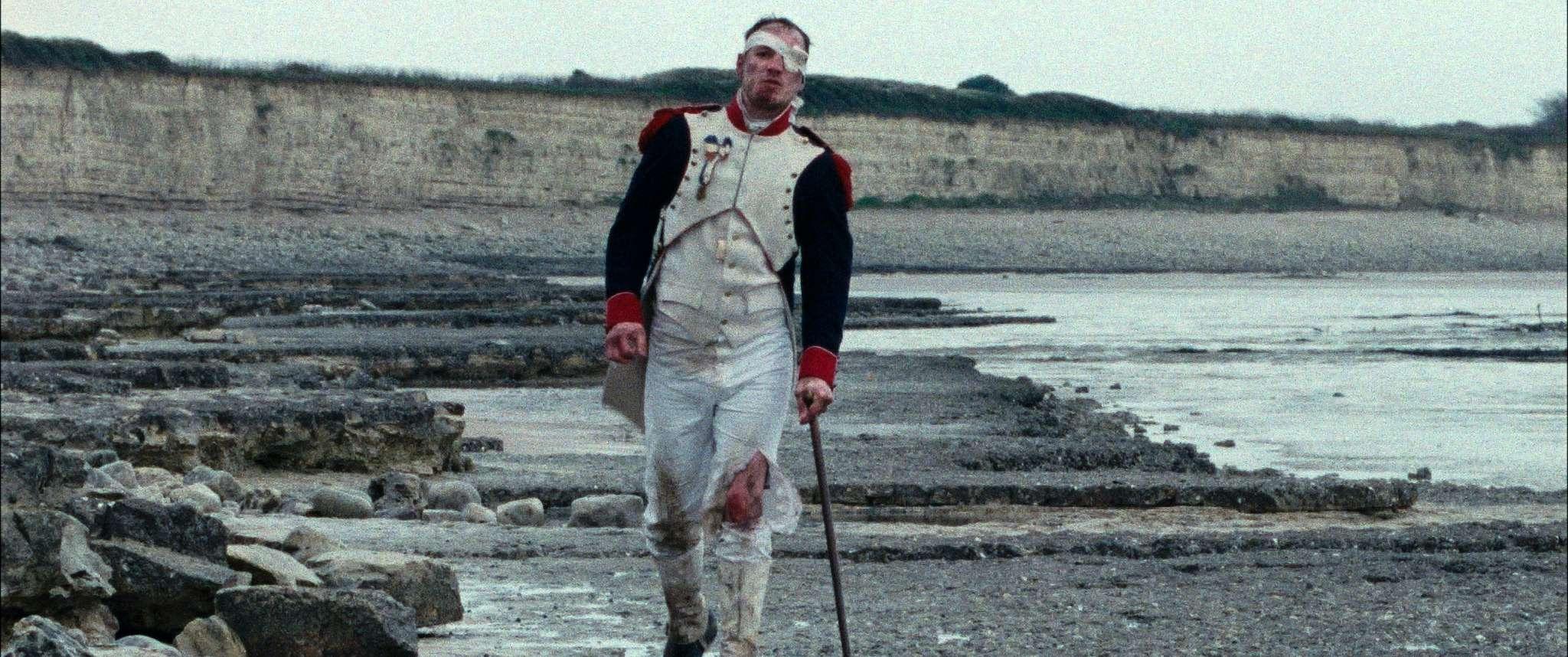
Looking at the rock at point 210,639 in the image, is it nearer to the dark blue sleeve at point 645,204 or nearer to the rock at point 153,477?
the dark blue sleeve at point 645,204

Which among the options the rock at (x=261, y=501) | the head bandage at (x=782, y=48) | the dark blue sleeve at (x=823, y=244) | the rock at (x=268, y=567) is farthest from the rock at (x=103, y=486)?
the head bandage at (x=782, y=48)

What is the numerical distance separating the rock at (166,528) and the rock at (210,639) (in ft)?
1.35

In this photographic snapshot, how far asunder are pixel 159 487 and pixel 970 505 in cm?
387

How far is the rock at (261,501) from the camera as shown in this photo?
9008mm

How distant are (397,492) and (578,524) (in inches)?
47.6

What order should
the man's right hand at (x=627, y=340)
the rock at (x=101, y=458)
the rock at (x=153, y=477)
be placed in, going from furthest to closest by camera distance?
the rock at (x=101, y=458) → the rock at (x=153, y=477) → the man's right hand at (x=627, y=340)

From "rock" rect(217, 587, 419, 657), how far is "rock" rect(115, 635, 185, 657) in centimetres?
20

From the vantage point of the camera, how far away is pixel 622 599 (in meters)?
6.97

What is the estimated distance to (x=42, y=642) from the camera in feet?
14.6

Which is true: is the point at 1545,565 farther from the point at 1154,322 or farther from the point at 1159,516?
the point at 1154,322

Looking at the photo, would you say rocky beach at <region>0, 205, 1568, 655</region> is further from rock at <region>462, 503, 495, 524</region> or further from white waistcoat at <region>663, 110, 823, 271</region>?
white waistcoat at <region>663, 110, 823, 271</region>

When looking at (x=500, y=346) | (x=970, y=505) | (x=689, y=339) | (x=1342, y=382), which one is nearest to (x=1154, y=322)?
(x=1342, y=382)

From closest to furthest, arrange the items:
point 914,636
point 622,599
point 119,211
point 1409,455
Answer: point 914,636 < point 622,599 < point 1409,455 < point 119,211

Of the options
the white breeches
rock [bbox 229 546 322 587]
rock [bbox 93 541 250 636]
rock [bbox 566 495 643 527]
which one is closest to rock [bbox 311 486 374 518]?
rock [bbox 566 495 643 527]
